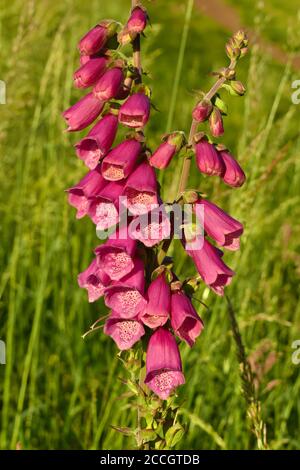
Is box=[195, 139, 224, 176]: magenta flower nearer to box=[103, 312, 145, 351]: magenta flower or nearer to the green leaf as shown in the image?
box=[103, 312, 145, 351]: magenta flower

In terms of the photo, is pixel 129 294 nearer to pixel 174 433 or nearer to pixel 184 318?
pixel 184 318

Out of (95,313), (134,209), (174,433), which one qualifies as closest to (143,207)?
(134,209)

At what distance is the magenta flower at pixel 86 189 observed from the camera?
55.6 inches

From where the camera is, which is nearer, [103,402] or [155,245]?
[155,245]

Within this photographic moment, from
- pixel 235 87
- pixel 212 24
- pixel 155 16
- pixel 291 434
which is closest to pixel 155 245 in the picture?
pixel 235 87

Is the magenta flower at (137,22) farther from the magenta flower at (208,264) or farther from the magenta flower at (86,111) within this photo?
the magenta flower at (208,264)

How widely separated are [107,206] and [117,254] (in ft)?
0.33

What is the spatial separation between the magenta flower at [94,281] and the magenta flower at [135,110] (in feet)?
1.02

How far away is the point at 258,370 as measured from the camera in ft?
7.18

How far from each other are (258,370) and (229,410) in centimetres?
17

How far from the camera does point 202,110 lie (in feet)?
4.34
